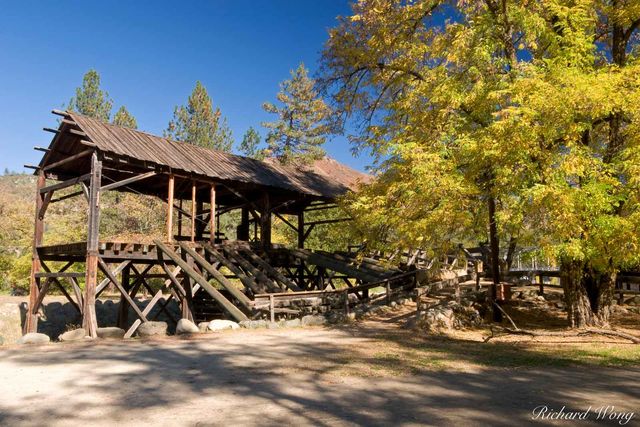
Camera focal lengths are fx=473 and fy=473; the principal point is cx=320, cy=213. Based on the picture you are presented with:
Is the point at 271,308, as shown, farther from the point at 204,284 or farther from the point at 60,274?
the point at 60,274

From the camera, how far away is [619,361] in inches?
314

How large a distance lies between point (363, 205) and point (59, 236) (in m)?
27.3

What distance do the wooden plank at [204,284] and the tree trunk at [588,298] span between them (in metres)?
8.51

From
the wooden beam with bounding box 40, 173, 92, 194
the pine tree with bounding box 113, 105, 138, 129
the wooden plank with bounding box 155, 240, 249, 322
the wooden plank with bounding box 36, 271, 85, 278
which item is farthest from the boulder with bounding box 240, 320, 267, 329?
the pine tree with bounding box 113, 105, 138, 129

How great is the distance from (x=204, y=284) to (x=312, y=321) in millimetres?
3412

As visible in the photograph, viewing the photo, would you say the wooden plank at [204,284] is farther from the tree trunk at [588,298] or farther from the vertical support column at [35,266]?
the tree trunk at [588,298]

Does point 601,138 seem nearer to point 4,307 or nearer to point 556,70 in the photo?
point 556,70

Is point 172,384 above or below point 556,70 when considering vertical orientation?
below

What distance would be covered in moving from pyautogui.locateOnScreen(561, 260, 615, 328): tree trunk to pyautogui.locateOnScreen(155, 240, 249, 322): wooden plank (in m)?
8.51

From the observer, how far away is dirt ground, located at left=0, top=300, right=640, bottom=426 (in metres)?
4.89

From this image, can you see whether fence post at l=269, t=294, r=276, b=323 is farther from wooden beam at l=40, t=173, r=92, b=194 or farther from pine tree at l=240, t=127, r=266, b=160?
pine tree at l=240, t=127, r=266, b=160

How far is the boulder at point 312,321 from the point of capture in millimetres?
13477

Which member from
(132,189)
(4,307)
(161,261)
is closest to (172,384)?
(161,261)

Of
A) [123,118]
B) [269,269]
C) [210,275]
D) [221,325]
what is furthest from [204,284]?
[123,118]
